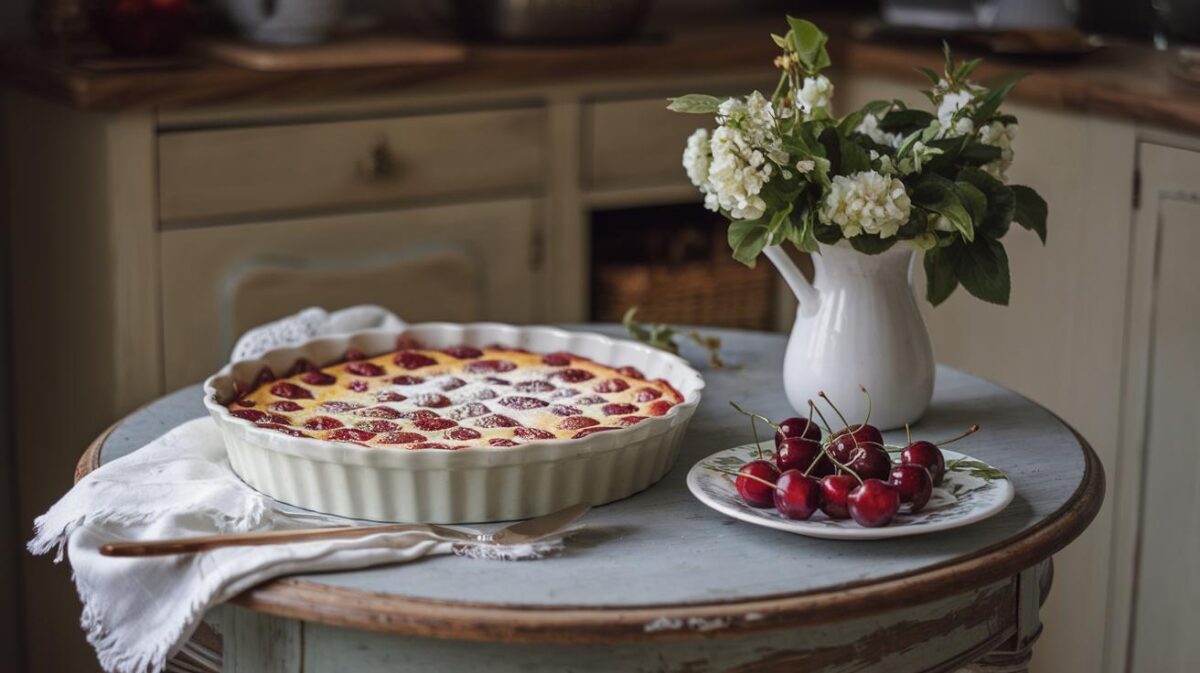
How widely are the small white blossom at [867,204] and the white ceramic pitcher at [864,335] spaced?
0.32 ft

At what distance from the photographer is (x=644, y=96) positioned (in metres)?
2.53

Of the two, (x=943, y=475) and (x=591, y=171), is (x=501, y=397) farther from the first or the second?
(x=591, y=171)

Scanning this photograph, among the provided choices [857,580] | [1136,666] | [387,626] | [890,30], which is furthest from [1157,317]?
[387,626]

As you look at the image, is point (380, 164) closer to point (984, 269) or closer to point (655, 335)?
point (655, 335)

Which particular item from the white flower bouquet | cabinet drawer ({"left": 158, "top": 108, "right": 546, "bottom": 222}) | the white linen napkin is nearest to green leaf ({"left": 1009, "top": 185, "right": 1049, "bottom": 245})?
the white flower bouquet

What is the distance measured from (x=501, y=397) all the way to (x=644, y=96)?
1.24 m

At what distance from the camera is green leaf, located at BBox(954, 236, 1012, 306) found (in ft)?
4.45

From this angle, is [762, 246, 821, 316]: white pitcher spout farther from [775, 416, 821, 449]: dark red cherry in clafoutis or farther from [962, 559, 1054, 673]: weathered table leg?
[962, 559, 1054, 673]: weathered table leg

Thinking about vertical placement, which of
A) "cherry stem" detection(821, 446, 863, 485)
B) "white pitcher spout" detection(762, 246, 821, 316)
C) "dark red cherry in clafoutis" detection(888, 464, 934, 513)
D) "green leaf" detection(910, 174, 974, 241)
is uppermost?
"green leaf" detection(910, 174, 974, 241)

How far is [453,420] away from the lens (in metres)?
1.31

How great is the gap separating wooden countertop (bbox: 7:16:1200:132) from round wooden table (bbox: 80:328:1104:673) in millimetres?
974

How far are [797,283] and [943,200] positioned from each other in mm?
171

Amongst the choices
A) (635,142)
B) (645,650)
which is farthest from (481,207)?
(645,650)

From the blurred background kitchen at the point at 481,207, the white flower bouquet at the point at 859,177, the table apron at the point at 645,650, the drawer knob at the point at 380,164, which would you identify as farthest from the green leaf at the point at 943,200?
the drawer knob at the point at 380,164
